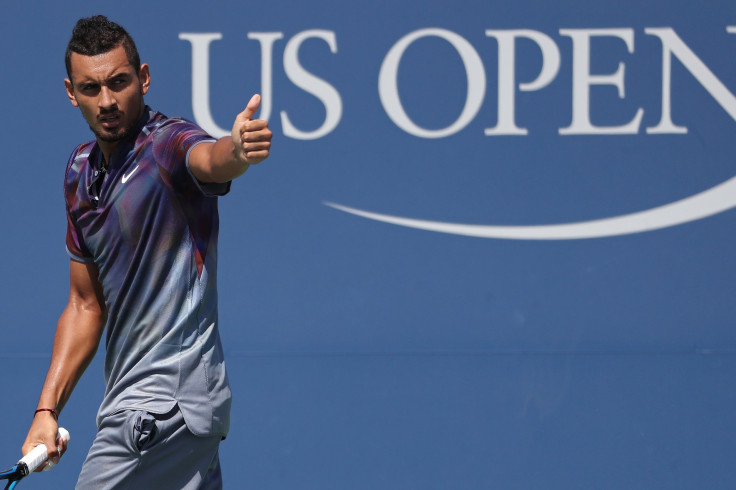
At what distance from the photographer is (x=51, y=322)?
12.9 feet

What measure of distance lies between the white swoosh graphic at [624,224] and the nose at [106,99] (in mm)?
1917

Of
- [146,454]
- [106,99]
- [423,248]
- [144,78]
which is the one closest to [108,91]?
[106,99]

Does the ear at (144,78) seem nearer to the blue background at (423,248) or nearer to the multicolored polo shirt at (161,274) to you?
the multicolored polo shirt at (161,274)

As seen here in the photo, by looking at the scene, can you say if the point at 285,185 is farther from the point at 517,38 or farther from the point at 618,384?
the point at 618,384

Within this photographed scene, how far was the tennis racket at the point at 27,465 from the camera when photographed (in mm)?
1978

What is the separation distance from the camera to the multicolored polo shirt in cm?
209

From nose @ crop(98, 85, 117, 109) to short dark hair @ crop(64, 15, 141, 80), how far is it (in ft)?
0.25

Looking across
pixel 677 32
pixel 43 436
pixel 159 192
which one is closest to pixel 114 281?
pixel 159 192

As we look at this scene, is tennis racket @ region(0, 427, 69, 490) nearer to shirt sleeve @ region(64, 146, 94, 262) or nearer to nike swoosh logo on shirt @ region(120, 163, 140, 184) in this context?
shirt sleeve @ region(64, 146, 94, 262)

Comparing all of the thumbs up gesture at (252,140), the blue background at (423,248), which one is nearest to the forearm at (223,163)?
the thumbs up gesture at (252,140)

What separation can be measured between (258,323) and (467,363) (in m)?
0.79

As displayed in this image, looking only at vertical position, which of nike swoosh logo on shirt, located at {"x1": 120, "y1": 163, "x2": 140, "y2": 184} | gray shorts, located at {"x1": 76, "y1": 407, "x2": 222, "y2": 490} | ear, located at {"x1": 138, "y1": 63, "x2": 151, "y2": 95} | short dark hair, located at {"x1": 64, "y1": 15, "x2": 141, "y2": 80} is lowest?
gray shorts, located at {"x1": 76, "y1": 407, "x2": 222, "y2": 490}

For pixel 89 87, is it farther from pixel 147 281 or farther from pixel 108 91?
pixel 147 281

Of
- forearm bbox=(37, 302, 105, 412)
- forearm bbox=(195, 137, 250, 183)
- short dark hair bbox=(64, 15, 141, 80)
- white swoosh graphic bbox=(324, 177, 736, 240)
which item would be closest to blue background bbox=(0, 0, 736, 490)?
white swoosh graphic bbox=(324, 177, 736, 240)
